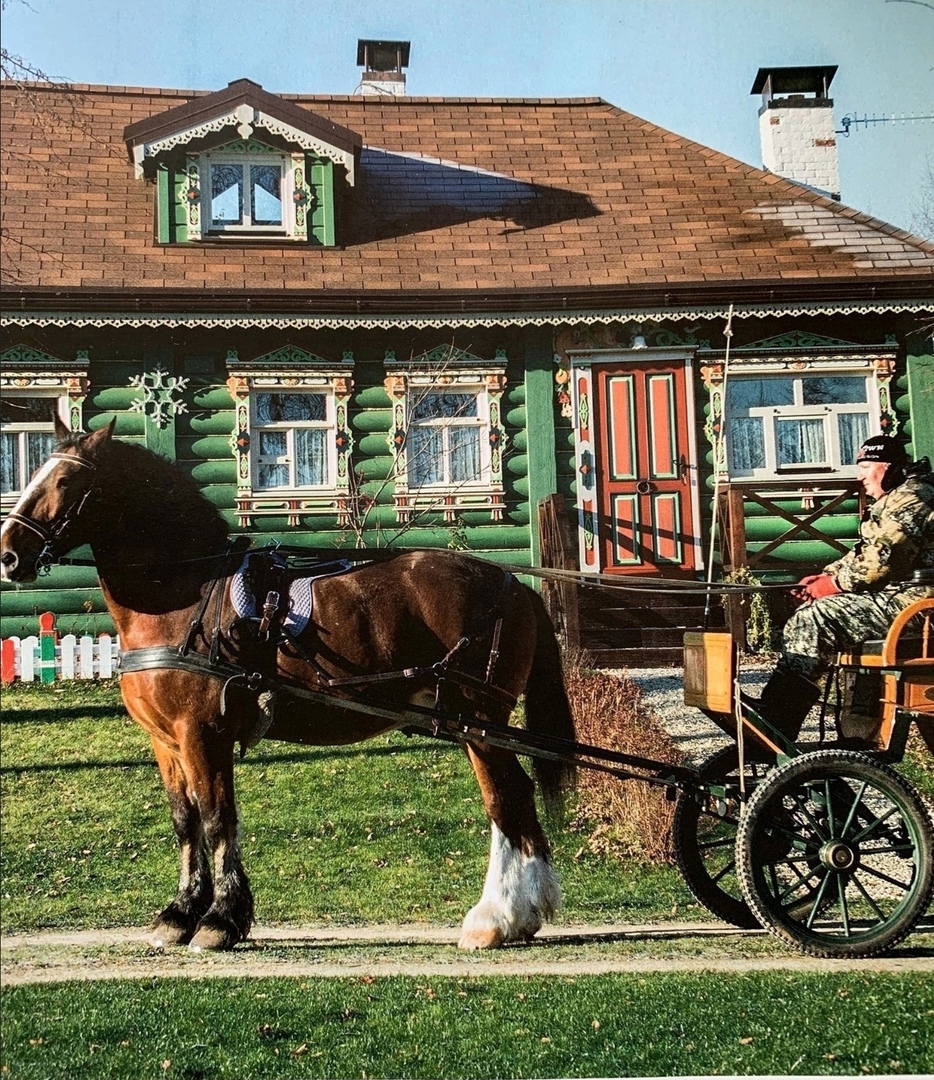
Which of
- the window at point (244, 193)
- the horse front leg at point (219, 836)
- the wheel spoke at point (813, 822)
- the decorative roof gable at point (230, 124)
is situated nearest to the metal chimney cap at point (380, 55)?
the decorative roof gable at point (230, 124)

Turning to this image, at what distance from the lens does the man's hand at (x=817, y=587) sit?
142 inches

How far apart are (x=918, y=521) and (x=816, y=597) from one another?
452mm

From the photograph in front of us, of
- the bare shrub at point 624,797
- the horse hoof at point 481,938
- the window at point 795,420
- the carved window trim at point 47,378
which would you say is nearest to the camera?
the horse hoof at point 481,938

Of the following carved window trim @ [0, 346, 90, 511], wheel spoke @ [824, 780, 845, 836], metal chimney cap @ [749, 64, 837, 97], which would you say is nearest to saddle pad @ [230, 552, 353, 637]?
carved window trim @ [0, 346, 90, 511]

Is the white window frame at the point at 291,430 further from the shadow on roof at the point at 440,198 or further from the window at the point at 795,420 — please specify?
the window at the point at 795,420

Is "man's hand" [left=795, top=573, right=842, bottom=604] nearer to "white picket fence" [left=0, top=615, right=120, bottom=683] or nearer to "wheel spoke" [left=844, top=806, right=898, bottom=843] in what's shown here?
"wheel spoke" [left=844, top=806, right=898, bottom=843]

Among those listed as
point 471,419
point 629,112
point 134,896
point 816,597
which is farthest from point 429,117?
point 134,896

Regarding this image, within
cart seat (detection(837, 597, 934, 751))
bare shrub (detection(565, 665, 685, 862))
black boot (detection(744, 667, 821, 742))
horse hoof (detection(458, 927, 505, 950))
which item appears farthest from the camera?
bare shrub (detection(565, 665, 685, 862))

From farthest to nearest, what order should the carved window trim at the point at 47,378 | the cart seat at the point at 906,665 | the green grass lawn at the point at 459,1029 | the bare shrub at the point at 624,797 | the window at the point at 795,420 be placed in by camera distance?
the window at the point at 795,420 < the carved window trim at the point at 47,378 < the bare shrub at the point at 624,797 < the cart seat at the point at 906,665 < the green grass lawn at the point at 459,1029

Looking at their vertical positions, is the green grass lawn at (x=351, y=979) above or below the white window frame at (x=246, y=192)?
below

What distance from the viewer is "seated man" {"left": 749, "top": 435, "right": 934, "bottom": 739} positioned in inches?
137

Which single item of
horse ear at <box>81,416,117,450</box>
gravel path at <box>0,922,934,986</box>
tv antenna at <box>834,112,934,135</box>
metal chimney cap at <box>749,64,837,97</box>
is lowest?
gravel path at <box>0,922,934,986</box>

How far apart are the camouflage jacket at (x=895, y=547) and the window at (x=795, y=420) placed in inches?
19.3

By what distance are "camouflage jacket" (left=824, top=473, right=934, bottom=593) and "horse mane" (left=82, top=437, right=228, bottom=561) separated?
236 cm
